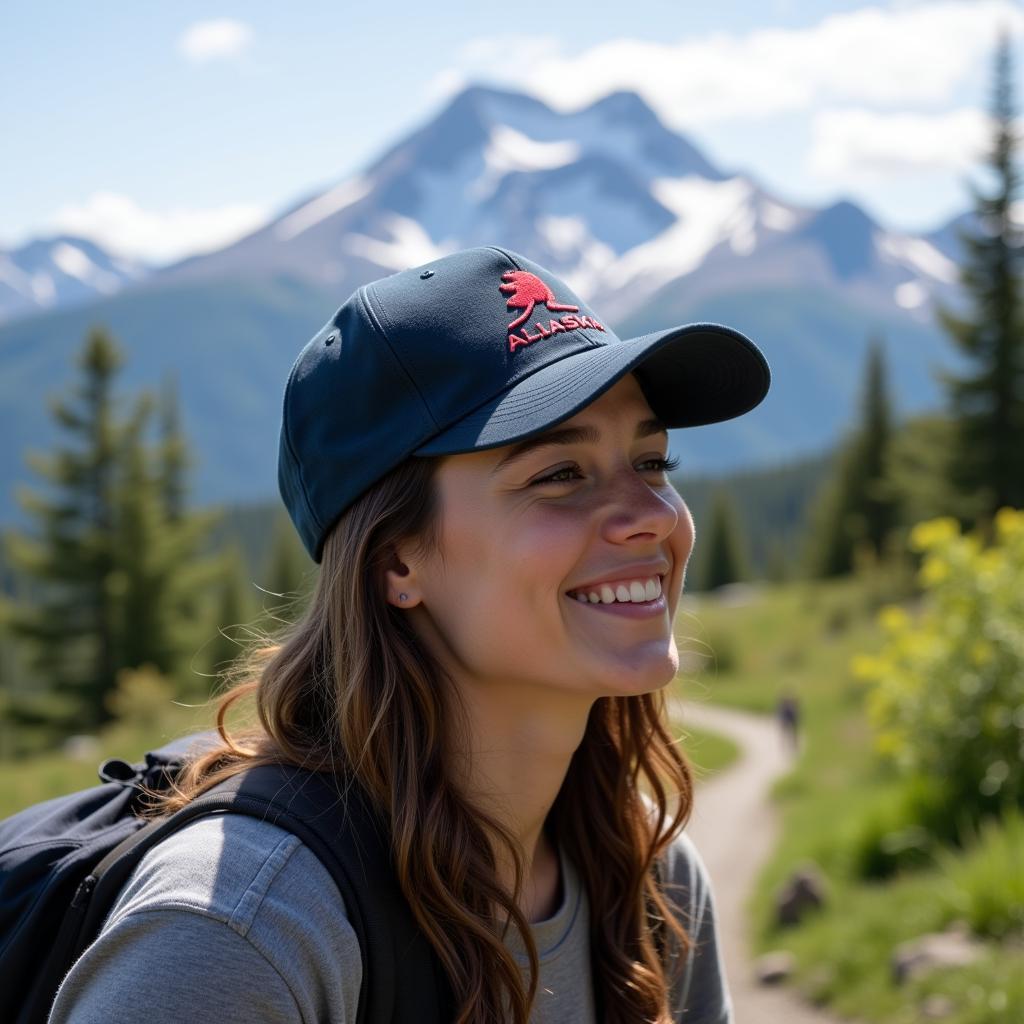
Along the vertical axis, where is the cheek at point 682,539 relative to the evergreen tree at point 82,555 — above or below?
above

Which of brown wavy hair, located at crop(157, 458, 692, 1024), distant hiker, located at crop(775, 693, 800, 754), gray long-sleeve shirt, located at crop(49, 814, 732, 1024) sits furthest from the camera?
distant hiker, located at crop(775, 693, 800, 754)

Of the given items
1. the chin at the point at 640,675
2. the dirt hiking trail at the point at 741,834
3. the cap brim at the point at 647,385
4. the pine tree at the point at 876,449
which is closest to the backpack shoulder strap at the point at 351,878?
the chin at the point at 640,675

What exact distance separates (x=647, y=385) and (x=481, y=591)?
600mm

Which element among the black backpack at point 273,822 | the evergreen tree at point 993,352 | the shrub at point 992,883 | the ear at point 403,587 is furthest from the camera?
the evergreen tree at point 993,352

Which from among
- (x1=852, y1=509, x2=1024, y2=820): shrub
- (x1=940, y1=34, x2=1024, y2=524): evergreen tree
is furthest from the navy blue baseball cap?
(x1=940, y1=34, x2=1024, y2=524): evergreen tree

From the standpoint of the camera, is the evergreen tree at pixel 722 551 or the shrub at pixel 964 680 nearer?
the shrub at pixel 964 680

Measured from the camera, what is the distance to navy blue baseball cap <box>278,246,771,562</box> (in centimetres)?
187

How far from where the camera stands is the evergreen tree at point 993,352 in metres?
30.1

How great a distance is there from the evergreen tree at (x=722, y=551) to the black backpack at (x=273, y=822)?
213 ft

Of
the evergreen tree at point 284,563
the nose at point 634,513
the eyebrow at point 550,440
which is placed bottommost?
the evergreen tree at point 284,563

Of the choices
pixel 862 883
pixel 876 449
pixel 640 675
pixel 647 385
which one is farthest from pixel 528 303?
pixel 876 449

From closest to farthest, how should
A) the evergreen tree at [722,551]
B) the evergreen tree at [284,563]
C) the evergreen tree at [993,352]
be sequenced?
the evergreen tree at [993,352] → the evergreen tree at [284,563] → the evergreen tree at [722,551]

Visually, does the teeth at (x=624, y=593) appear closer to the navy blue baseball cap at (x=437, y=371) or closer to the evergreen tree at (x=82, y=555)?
the navy blue baseball cap at (x=437, y=371)

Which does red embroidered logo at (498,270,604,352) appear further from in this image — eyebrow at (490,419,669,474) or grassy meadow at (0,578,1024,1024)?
grassy meadow at (0,578,1024,1024)
